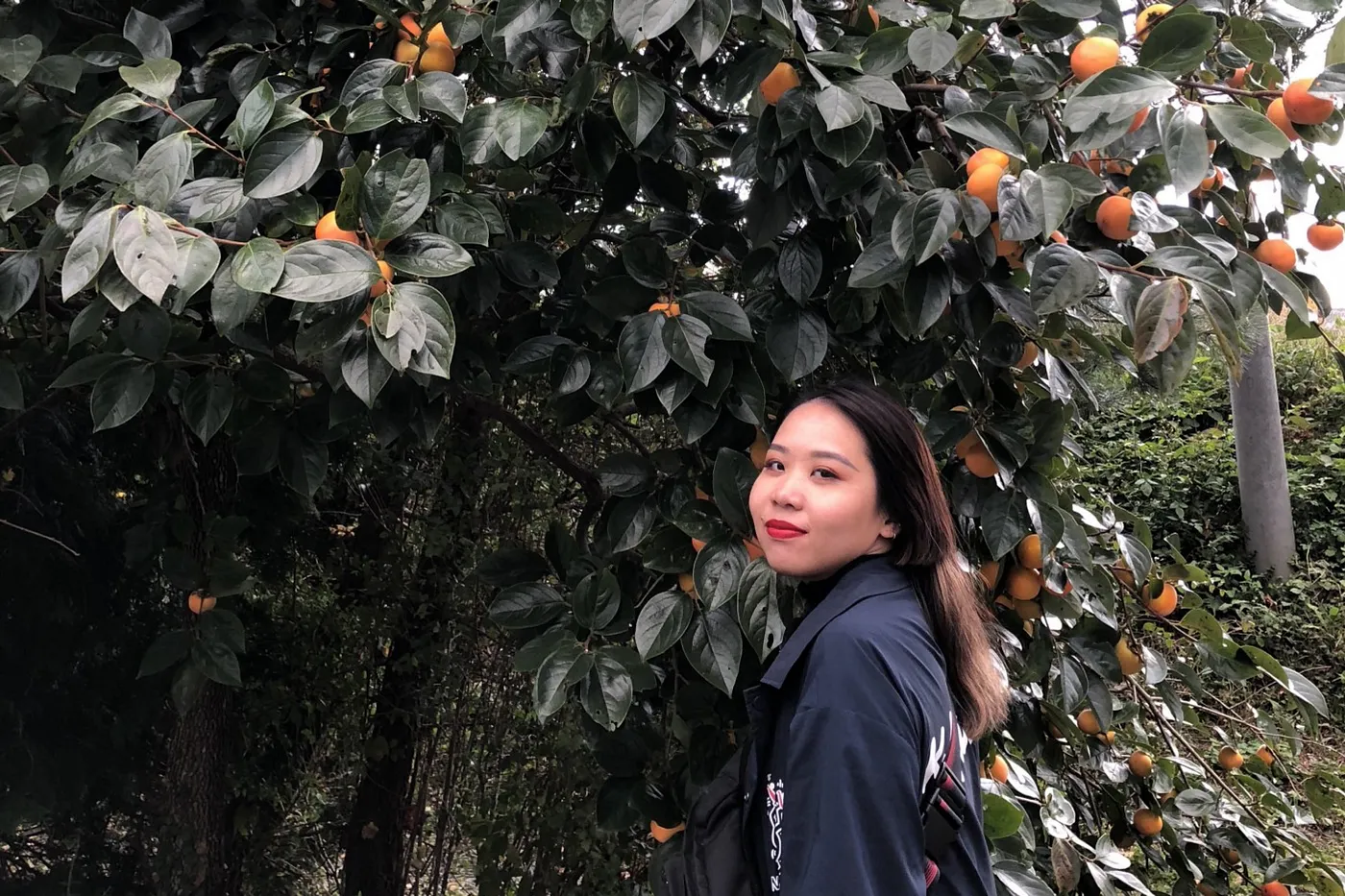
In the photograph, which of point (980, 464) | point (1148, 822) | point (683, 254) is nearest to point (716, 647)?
point (980, 464)

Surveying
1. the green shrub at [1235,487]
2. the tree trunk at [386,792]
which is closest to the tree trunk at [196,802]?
the tree trunk at [386,792]

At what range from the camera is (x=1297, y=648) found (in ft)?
16.3

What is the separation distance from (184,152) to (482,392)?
26.1 inches

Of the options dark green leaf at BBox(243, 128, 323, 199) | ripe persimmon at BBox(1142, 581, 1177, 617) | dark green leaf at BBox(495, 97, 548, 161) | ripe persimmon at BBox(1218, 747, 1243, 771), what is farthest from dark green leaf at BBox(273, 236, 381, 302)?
ripe persimmon at BBox(1218, 747, 1243, 771)

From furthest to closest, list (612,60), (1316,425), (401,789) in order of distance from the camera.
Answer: (1316,425) → (401,789) → (612,60)

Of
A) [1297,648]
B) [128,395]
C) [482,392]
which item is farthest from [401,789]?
[1297,648]

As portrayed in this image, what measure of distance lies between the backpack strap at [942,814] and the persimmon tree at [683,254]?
238 mm

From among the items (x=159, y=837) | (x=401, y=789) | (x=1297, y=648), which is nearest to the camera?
(x=159, y=837)

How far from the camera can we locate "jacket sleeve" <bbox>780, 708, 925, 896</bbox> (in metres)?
0.86

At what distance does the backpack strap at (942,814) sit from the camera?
0.97 meters

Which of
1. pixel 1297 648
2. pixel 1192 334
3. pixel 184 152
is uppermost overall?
pixel 1192 334

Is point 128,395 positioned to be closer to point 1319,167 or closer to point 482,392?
point 482,392

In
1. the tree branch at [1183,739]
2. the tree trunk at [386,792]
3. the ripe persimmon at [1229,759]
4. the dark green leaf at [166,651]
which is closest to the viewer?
the dark green leaf at [166,651]

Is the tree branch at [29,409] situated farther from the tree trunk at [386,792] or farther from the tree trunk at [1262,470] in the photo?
the tree trunk at [1262,470]
